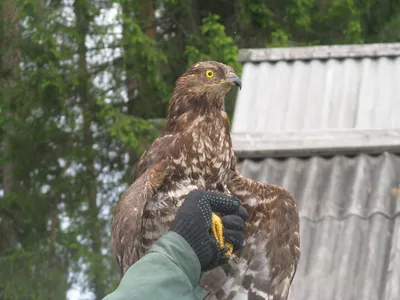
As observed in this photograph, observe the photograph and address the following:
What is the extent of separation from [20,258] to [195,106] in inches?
440

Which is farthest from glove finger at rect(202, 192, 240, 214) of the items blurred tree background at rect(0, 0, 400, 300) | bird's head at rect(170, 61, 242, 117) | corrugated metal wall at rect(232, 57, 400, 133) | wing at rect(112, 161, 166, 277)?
blurred tree background at rect(0, 0, 400, 300)

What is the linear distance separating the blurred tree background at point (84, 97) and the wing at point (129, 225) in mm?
9783

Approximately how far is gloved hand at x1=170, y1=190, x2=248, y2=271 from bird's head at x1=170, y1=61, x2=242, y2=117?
96 centimetres

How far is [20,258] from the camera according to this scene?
1641 centimetres

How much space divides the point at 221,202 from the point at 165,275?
106 cm

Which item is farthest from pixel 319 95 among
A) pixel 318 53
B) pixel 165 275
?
pixel 165 275

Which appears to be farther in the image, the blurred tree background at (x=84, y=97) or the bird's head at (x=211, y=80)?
the blurred tree background at (x=84, y=97)

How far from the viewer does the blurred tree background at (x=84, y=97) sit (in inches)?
627

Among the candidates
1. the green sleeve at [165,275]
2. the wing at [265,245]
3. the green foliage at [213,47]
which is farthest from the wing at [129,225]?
the green foliage at [213,47]

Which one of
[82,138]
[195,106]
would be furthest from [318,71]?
[82,138]

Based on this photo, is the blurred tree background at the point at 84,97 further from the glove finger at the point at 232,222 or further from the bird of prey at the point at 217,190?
the glove finger at the point at 232,222

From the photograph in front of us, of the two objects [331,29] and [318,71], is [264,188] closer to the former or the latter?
[318,71]

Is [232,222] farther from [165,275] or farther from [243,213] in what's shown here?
[165,275]

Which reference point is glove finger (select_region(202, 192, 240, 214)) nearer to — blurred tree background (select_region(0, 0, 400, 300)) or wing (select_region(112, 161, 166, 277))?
wing (select_region(112, 161, 166, 277))
